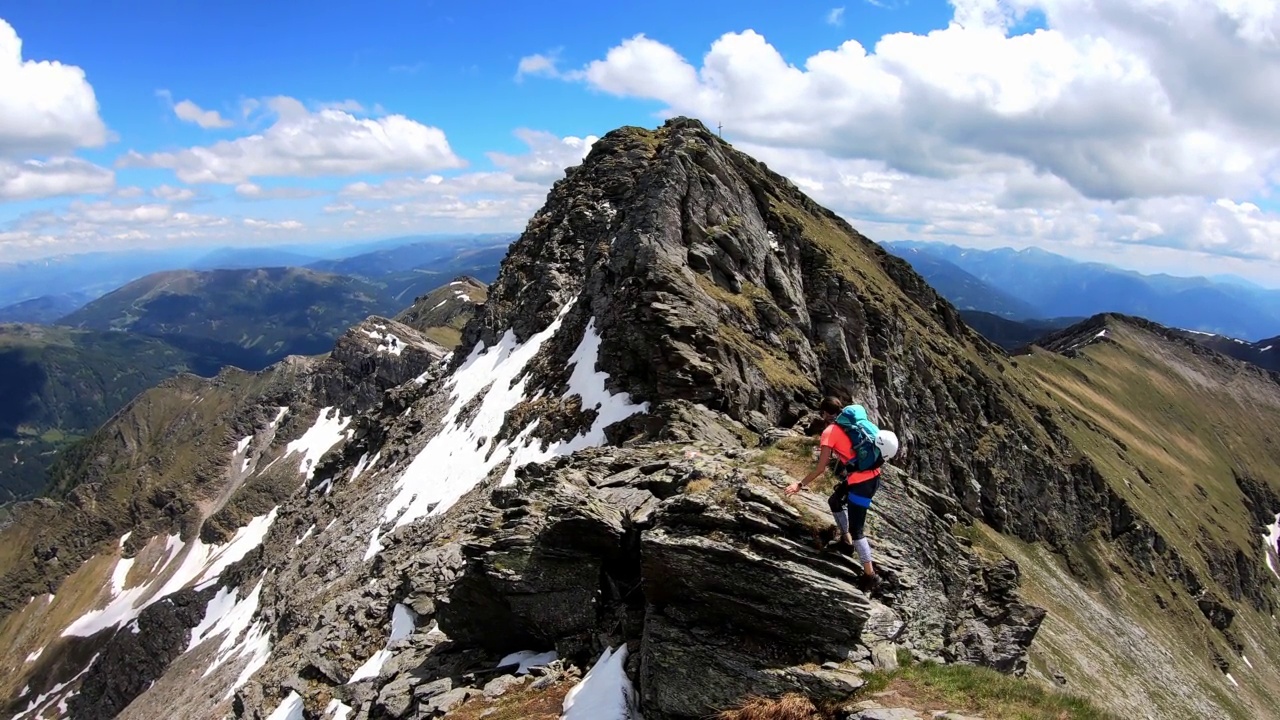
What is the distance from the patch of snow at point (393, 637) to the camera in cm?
2438

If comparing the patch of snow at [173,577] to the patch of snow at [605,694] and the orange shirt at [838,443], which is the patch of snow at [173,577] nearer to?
the patch of snow at [605,694]

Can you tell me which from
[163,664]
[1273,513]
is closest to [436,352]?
[163,664]

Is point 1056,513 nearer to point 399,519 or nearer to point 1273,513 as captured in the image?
point 399,519

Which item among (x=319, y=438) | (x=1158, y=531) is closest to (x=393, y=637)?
(x=1158, y=531)

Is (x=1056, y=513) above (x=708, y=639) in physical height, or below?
below

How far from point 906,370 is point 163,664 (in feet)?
286

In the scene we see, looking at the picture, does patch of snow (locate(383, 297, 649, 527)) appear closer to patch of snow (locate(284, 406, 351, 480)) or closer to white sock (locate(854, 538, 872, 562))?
white sock (locate(854, 538, 872, 562))

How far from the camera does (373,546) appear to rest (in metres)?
41.9

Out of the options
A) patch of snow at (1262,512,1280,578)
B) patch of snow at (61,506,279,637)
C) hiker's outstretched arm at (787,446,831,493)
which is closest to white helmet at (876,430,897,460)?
hiker's outstretched arm at (787,446,831,493)

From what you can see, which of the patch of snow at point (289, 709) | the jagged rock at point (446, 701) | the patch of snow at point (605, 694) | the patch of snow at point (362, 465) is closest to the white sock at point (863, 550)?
the patch of snow at point (605, 694)

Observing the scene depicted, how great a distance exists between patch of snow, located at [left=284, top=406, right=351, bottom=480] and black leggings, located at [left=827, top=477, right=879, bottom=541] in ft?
411

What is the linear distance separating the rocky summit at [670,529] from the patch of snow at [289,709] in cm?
23

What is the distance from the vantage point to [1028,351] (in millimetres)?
159625

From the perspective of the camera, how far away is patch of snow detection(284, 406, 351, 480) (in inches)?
4835
